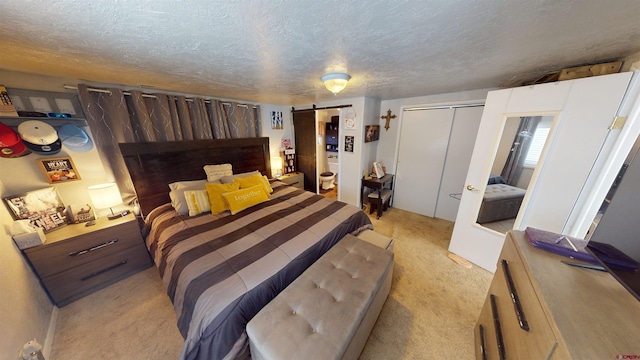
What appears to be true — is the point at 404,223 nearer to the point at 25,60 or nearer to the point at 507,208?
the point at 507,208

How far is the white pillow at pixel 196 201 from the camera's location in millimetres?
2020

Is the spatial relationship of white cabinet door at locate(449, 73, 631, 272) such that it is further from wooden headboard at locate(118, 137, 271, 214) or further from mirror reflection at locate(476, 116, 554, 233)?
wooden headboard at locate(118, 137, 271, 214)

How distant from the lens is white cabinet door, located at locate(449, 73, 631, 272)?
128 centimetres

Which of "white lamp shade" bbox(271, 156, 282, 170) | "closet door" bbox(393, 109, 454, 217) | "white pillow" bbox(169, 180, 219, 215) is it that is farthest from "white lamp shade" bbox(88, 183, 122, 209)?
"closet door" bbox(393, 109, 454, 217)

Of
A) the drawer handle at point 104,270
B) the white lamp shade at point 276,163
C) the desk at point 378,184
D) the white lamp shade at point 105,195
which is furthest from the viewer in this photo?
the white lamp shade at point 276,163

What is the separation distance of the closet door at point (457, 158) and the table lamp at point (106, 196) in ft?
14.4

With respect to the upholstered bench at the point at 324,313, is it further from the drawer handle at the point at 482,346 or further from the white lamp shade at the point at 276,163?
the white lamp shade at the point at 276,163

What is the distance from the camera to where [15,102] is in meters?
1.52

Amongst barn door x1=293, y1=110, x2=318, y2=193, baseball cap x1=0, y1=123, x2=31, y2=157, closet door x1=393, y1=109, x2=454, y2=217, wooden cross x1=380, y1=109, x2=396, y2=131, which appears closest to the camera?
baseball cap x1=0, y1=123, x2=31, y2=157

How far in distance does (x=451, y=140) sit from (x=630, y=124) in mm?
1626

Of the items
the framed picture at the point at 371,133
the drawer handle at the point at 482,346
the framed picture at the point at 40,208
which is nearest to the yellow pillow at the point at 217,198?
the framed picture at the point at 40,208

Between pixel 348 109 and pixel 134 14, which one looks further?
pixel 348 109

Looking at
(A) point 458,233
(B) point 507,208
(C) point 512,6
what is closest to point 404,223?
(A) point 458,233

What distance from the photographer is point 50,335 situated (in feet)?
4.52
